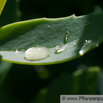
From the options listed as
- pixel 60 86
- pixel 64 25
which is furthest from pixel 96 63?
pixel 64 25

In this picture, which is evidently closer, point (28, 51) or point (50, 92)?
point (28, 51)

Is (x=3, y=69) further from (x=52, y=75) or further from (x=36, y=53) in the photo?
(x=52, y=75)

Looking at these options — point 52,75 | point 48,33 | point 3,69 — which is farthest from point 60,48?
point 52,75

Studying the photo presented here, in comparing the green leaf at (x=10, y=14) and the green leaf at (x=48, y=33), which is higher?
the green leaf at (x=10, y=14)

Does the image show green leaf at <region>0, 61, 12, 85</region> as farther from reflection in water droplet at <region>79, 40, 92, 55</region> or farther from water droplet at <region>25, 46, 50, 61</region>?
reflection in water droplet at <region>79, 40, 92, 55</region>

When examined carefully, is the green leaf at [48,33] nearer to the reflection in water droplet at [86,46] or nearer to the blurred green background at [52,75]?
the reflection in water droplet at [86,46]

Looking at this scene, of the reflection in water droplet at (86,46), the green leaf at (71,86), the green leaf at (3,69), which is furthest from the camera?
the green leaf at (71,86)

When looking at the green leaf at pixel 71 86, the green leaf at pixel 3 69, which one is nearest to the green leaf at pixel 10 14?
the green leaf at pixel 3 69

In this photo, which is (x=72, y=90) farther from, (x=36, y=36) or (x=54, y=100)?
(x=36, y=36)
